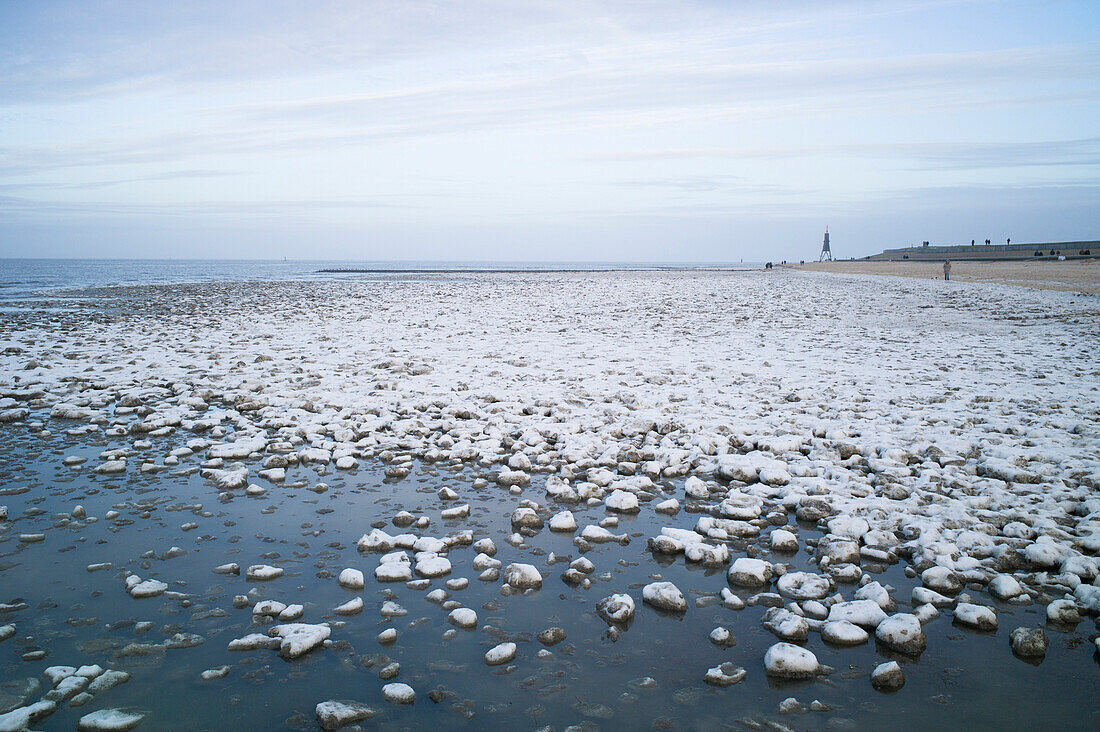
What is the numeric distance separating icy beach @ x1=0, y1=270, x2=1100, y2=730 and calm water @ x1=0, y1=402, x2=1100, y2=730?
19 mm

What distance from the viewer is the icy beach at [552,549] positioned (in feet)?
10.5

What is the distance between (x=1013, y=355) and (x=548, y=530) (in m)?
11.0

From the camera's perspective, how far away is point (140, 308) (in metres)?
24.8

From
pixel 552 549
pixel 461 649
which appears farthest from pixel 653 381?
pixel 461 649

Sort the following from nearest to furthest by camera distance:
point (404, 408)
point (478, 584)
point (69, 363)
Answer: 1. point (478, 584)
2. point (404, 408)
3. point (69, 363)

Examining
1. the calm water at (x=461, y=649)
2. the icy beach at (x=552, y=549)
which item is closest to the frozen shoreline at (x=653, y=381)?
the icy beach at (x=552, y=549)

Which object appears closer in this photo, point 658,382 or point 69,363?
point 658,382

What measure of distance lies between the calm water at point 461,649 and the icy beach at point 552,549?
0.06ft

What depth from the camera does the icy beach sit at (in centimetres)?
319

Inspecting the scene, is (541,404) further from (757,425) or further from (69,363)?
(69,363)

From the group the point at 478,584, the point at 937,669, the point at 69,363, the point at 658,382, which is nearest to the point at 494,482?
the point at 478,584

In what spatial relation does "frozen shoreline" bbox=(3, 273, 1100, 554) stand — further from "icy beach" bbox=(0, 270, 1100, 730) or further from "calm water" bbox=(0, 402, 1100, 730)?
"calm water" bbox=(0, 402, 1100, 730)

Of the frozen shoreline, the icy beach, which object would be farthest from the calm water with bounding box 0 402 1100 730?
the frozen shoreline

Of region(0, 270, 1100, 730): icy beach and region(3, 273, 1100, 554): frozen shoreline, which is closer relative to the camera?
region(0, 270, 1100, 730): icy beach
